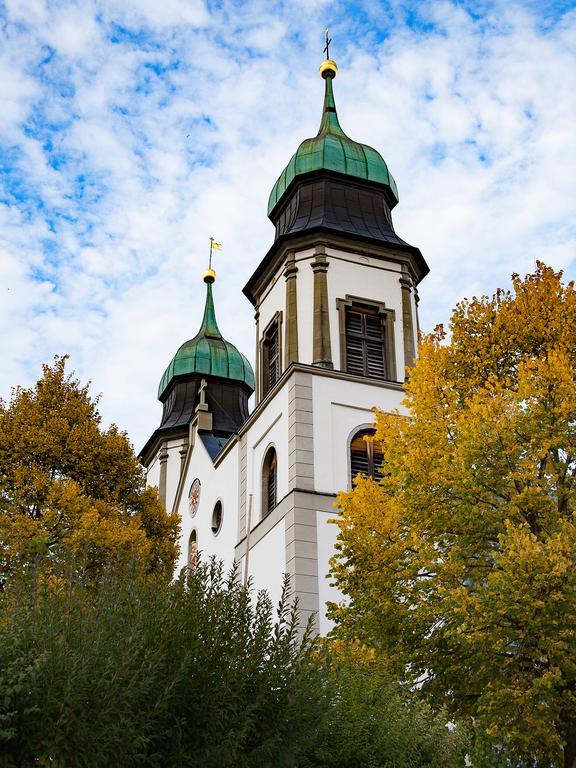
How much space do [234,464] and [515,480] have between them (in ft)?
52.4

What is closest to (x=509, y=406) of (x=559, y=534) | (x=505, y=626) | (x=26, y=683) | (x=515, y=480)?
(x=515, y=480)

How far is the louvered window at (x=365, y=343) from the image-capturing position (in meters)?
26.6

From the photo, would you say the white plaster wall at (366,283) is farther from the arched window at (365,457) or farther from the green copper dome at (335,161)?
the green copper dome at (335,161)

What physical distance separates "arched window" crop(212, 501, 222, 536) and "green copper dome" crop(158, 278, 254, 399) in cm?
1230

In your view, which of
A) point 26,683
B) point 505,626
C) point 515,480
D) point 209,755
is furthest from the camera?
point 515,480

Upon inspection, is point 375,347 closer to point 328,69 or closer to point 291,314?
point 291,314

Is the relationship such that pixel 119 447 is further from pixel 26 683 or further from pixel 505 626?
pixel 26 683

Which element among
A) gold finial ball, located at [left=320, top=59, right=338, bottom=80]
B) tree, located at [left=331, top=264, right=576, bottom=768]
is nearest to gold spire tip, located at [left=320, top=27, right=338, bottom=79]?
gold finial ball, located at [left=320, top=59, right=338, bottom=80]

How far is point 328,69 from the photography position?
3450cm

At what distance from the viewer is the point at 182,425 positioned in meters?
41.2

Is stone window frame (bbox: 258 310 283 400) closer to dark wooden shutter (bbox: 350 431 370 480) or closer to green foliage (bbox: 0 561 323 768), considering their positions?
dark wooden shutter (bbox: 350 431 370 480)

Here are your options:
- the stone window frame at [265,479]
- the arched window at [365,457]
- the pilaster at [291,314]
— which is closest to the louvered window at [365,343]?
the pilaster at [291,314]

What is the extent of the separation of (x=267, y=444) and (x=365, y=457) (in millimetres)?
3120

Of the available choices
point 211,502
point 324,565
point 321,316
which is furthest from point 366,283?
point 211,502
